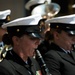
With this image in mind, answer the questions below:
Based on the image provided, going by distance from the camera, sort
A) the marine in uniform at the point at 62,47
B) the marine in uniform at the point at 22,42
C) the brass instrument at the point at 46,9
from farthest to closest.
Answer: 1. the brass instrument at the point at 46,9
2. the marine in uniform at the point at 62,47
3. the marine in uniform at the point at 22,42

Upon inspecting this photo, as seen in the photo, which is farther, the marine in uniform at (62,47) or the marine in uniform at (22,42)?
the marine in uniform at (62,47)

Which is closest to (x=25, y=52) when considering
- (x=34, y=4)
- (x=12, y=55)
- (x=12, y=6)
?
(x=12, y=55)

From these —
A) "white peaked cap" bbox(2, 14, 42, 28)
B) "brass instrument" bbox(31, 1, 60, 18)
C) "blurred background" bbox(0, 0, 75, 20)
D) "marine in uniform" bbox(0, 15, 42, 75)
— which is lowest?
"blurred background" bbox(0, 0, 75, 20)

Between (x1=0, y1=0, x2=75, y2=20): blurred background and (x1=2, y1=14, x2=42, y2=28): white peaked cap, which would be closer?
(x1=2, y1=14, x2=42, y2=28): white peaked cap

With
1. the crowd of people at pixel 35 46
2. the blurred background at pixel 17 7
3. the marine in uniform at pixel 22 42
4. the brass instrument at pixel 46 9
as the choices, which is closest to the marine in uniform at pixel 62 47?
the crowd of people at pixel 35 46

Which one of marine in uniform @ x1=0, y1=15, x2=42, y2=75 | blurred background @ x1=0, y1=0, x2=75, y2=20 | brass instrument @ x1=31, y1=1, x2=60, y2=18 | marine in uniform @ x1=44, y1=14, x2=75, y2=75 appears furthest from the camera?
blurred background @ x1=0, y1=0, x2=75, y2=20

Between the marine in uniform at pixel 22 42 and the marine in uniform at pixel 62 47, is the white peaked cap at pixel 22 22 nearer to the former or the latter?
the marine in uniform at pixel 22 42

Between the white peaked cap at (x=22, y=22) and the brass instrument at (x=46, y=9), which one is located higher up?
the white peaked cap at (x=22, y=22)

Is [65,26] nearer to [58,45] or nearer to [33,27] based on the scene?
[58,45]

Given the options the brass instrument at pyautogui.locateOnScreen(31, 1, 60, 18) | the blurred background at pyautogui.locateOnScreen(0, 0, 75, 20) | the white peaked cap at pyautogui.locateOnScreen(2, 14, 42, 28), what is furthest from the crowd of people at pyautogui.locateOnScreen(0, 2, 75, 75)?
the blurred background at pyautogui.locateOnScreen(0, 0, 75, 20)

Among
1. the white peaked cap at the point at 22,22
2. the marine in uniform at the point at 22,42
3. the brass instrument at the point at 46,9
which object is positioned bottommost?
the brass instrument at the point at 46,9

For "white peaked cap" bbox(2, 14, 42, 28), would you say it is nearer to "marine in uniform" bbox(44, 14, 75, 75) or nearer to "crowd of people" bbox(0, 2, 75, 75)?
"crowd of people" bbox(0, 2, 75, 75)

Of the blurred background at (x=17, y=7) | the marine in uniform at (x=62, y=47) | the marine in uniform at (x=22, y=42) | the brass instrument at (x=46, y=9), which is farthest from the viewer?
the blurred background at (x=17, y=7)

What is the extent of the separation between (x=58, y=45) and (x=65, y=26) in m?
0.18
